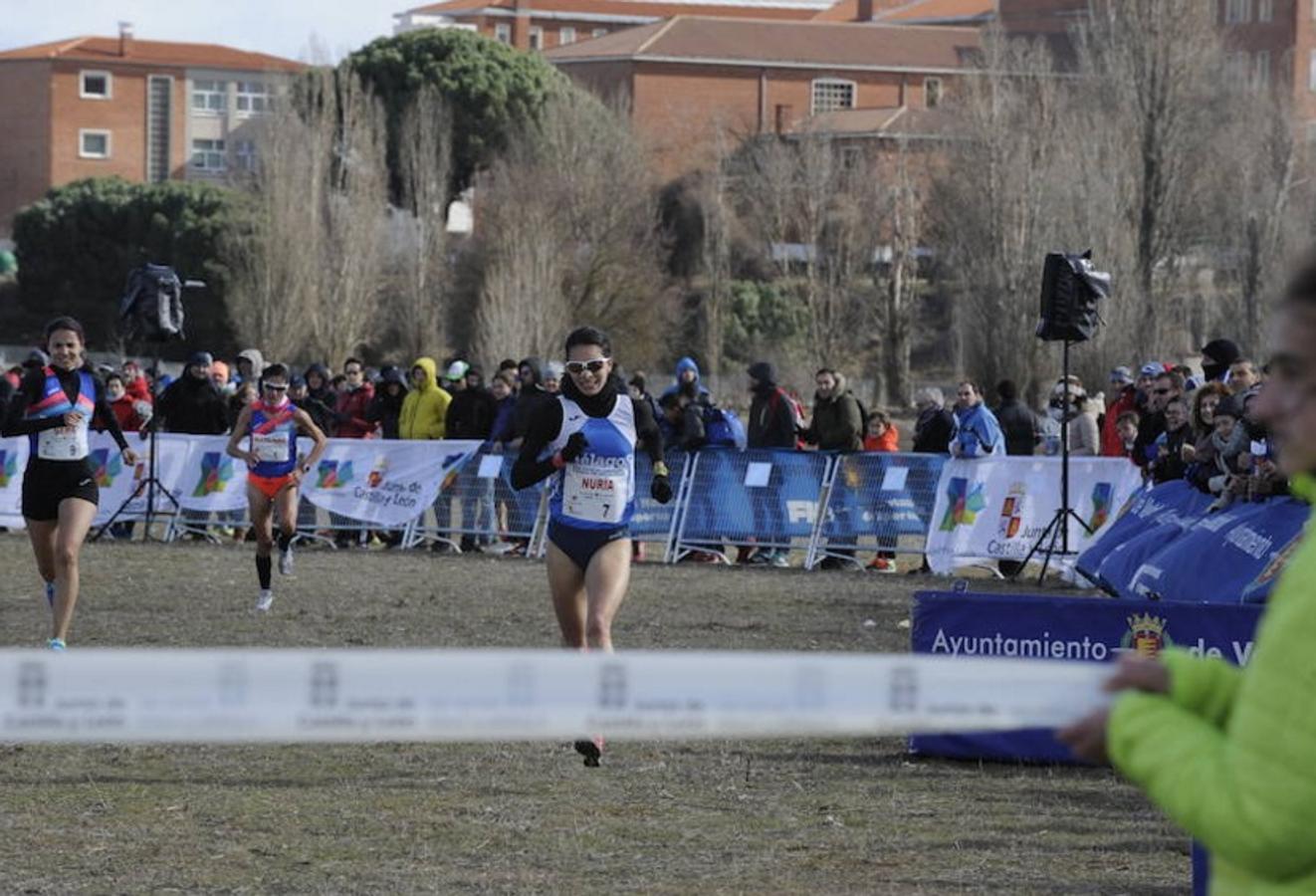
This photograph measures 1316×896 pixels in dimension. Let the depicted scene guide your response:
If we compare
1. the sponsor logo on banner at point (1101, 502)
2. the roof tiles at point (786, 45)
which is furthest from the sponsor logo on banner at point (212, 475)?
the roof tiles at point (786, 45)

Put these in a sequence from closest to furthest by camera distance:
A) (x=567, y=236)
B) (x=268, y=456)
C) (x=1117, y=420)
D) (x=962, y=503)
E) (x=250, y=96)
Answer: (x=268, y=456) < (x=962, y=503) < (x=1117, y=420) < (x=567, y=236) < (x=250, y=96)

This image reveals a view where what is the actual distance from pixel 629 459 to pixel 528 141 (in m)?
66.5

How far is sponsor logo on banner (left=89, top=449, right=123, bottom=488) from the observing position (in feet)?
83.8

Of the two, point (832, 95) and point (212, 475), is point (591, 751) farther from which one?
point (832, 95)

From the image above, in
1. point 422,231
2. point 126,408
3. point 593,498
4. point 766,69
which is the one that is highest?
point 766,69

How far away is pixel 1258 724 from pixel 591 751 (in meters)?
7.91

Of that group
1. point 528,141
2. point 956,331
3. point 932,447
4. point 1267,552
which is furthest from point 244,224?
point 1267,552

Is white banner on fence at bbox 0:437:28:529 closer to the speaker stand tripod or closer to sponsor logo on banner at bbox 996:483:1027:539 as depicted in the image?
sponsor logo on banner at bbox 996:483:1027:539

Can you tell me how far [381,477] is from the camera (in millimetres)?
24734

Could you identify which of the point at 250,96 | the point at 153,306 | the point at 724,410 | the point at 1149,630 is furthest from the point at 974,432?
the point at 250,96

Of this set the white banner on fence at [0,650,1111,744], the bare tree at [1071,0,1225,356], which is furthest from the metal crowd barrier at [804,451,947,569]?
the bare tree at [1071,0,1225,356]

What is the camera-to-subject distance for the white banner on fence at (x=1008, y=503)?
69.9ft

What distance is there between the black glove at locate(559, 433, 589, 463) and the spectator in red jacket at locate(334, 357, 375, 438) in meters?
15.8

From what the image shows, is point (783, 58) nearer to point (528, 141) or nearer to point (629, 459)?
point (528, 141)
